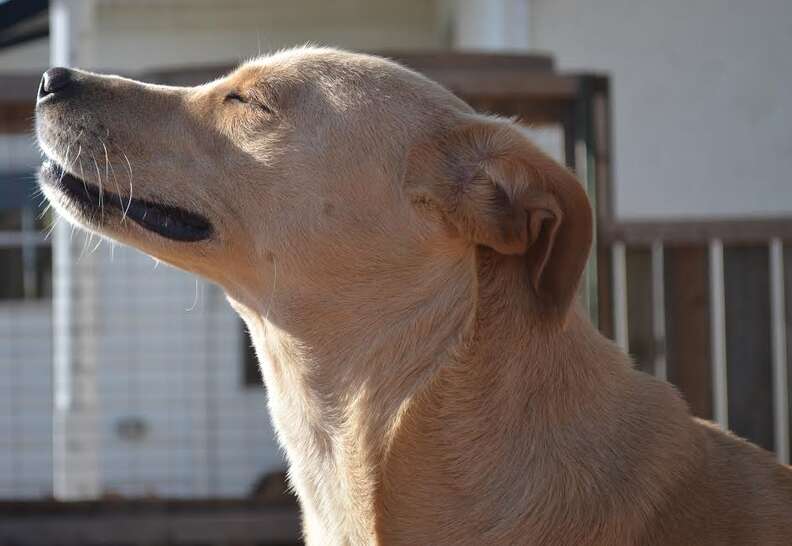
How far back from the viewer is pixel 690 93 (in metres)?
9.35

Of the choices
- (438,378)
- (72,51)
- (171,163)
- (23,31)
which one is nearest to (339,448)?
(438,378)

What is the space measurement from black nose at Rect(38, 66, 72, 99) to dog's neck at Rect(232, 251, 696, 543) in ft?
2.62

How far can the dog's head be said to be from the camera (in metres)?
2.97

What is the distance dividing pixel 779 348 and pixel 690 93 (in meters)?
4.26

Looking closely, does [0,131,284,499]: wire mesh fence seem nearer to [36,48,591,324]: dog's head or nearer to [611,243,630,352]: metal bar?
[611,243,630,352]: metal bar

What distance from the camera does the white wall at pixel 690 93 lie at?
9250 millimetres

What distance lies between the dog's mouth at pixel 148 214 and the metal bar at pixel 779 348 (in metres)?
3.05

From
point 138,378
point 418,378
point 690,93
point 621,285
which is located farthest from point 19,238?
point 418,378

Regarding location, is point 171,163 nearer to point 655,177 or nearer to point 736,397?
point 736,397

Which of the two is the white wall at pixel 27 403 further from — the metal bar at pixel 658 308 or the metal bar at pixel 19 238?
the metal bar at pixel 658 308

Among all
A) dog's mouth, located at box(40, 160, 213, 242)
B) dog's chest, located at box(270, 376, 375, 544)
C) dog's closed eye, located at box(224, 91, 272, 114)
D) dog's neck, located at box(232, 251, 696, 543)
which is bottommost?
dog's chest, located at box(270, 376, 375, 544)

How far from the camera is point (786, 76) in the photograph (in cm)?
925

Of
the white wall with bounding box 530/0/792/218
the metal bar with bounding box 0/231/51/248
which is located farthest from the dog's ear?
the metal bar with bounding box 0/231/51/248

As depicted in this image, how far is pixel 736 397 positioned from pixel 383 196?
2750 millimetres
